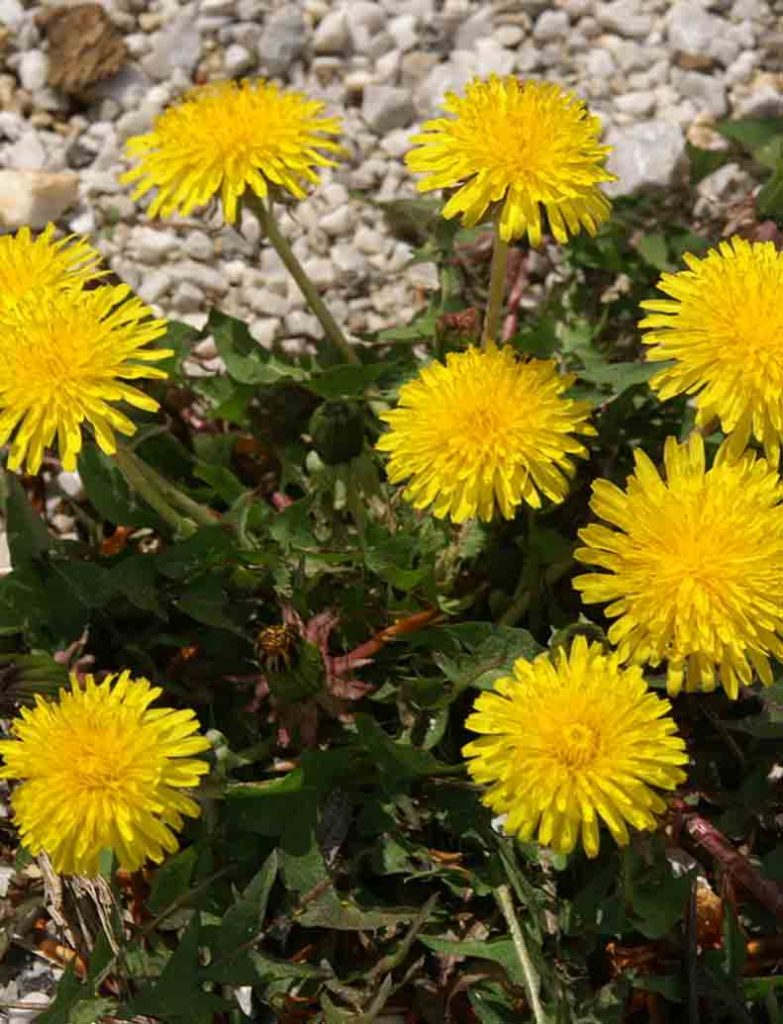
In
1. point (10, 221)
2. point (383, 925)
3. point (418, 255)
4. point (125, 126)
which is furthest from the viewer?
point (125, 126)

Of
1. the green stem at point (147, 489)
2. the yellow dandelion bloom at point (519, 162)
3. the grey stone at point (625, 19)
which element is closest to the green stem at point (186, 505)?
the green stem at point (147, 489)

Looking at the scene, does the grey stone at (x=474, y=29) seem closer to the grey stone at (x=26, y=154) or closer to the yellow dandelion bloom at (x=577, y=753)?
the grey stone at (x=26, y=154)

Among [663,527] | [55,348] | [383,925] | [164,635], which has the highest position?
[55,348]

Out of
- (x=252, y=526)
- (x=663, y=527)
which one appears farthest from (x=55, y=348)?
(x=663, y=527)

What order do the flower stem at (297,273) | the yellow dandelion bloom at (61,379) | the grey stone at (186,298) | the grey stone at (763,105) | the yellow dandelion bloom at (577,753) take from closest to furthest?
1. the yellow dandelion bloom at (577,753)
2. the yellow dandelion bloom at (61,379)
3. the flower stem at (297,273)
4. the grey stone at (186,298)
5. the grey stone at (763,105)

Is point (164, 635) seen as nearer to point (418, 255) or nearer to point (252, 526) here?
point (252, 526)

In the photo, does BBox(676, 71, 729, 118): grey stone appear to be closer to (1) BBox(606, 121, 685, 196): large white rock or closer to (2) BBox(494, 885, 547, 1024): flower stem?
(1) BBox(606, 121, 685, 196): large white rock
